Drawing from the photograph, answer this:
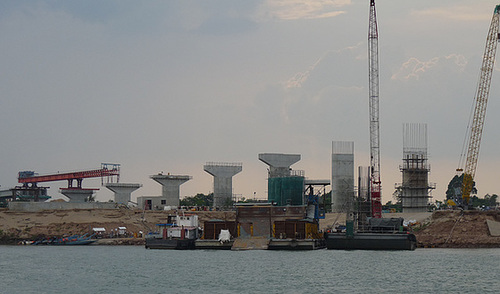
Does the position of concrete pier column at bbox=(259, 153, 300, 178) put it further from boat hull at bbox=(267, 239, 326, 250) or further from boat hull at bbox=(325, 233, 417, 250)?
boat hull at bbox=(267, 239, 326, 250)

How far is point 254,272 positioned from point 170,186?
110m

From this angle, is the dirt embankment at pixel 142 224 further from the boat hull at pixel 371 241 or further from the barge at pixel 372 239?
the boat hull at pixel 371 241

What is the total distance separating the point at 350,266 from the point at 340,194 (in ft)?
314

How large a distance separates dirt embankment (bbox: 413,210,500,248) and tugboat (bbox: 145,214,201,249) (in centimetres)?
4168

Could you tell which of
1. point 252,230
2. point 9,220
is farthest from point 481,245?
point 9,220

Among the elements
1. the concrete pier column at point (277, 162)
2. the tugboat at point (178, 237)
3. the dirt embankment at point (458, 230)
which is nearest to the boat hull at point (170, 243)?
the tugboat at point (178, 237)

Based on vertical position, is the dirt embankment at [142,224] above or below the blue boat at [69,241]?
above

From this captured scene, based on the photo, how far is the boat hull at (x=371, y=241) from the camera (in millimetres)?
126312

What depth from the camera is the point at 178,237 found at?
133 meters

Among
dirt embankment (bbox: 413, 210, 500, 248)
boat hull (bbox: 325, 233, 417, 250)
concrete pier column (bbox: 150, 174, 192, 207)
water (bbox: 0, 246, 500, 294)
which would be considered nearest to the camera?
water (bbox: 0, 246, 500, 294)

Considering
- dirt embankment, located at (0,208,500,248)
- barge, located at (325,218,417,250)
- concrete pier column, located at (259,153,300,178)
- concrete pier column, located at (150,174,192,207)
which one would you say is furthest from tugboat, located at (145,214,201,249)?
concrete pier column, located at (150,174,192,207)

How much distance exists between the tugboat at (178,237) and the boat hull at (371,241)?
22718 mm

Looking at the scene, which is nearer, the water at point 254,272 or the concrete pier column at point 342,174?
the water at point 254,272

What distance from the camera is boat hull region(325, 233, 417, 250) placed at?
126 metres
